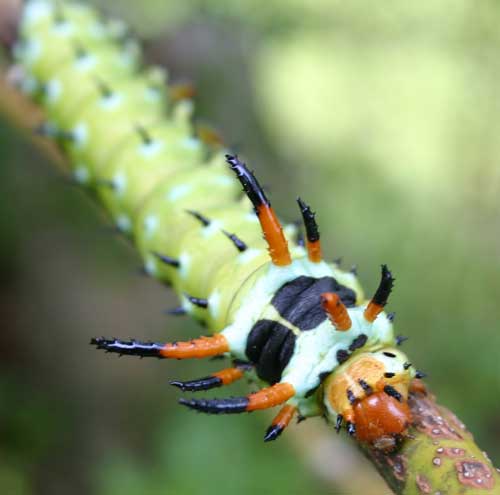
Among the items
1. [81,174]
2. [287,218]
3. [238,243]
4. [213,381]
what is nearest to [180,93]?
[81,174]

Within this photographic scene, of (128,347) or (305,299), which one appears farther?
(305,299)

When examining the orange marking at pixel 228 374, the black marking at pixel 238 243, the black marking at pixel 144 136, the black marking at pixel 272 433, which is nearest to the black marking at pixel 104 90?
the black marking at pixel 144 136

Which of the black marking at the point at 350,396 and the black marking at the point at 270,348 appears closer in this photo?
the black marking at the point at 350,396

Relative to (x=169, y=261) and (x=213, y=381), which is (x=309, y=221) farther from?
(x=169, y=261)

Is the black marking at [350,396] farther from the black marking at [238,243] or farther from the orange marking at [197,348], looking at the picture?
the black marking at [238,243]

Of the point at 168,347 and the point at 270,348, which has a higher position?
the point at 168,347

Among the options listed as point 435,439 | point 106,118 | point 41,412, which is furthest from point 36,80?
→ point 435,439

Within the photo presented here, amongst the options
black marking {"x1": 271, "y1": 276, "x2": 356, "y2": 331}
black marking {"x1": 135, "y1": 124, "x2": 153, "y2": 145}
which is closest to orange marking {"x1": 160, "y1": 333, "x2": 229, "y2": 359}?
black marking {"x1": 271, "y1": 276, "x2": 356, "y2": 331}
